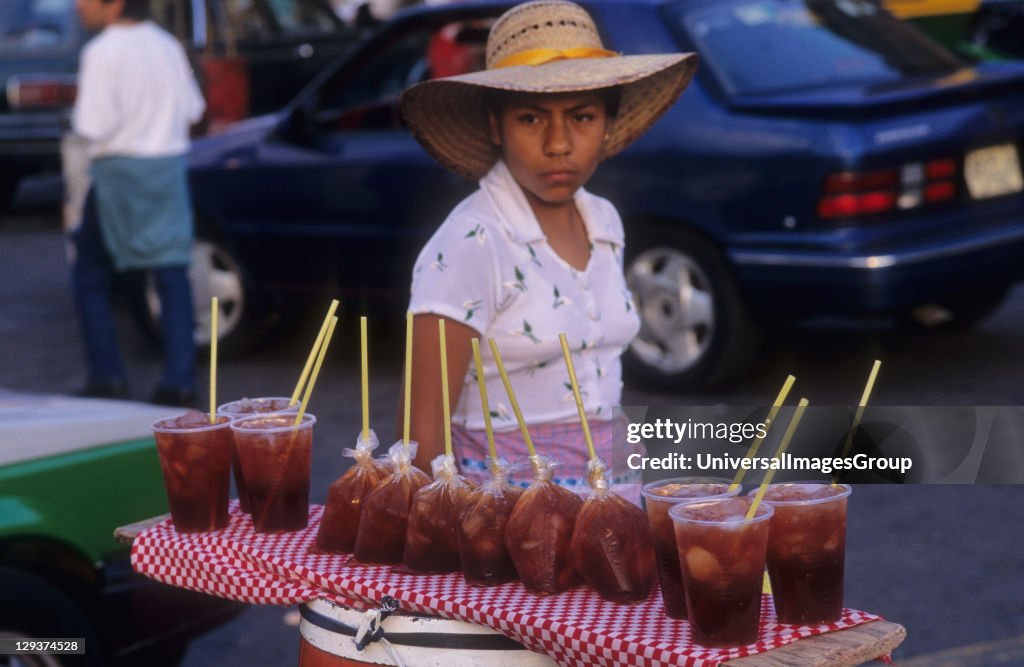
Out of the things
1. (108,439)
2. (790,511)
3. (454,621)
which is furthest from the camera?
(108,439)

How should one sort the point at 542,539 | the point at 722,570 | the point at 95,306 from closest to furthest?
the point at 722,570 < the point at 542,539 < the point at 95,306

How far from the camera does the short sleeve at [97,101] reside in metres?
7.29

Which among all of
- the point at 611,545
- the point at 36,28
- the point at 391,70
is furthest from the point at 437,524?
the point at 36,28

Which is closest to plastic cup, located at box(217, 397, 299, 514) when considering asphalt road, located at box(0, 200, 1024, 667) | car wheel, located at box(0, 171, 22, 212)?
asphalt road, located at box(0, 200, 1024, 667)

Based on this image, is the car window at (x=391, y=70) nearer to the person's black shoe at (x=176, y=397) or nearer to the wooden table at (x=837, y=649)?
the person's black shoe at (x=176, y=397)

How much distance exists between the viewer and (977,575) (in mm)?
5352

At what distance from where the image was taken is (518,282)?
3.15 meters

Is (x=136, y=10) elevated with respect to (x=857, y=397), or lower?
elevated

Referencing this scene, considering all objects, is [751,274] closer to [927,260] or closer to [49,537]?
[927,260]

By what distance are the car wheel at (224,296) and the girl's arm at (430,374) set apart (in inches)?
227

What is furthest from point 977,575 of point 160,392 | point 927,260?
point 160,392

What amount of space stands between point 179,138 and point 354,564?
508 cm

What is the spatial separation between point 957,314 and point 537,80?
19.0ft

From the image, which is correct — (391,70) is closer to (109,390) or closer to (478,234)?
(109,390)
